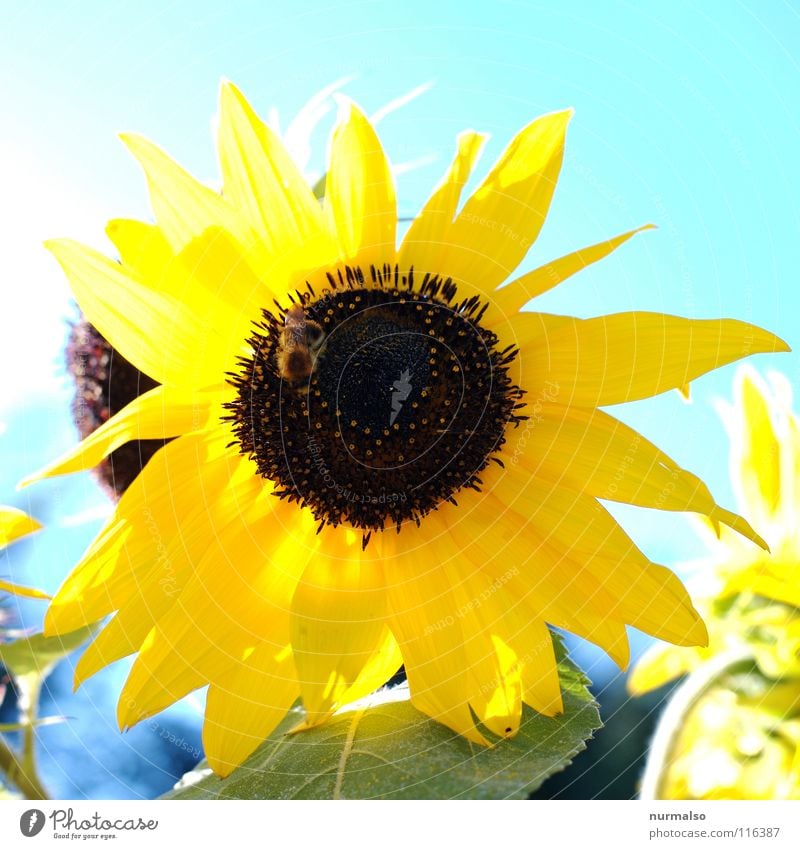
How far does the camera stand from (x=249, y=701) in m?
0.61

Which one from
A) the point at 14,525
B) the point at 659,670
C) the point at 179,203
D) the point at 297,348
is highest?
the point at 179,203

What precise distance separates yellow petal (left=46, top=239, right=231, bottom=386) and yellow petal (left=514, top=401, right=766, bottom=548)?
0.87 feet

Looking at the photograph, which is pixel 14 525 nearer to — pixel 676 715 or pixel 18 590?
pixel 18 590

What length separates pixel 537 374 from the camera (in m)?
0.64

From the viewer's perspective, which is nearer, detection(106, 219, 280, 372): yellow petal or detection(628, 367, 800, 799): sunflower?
detection(106, 219, 280, 372): yellow petal

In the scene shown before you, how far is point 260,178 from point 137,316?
0.45 ft

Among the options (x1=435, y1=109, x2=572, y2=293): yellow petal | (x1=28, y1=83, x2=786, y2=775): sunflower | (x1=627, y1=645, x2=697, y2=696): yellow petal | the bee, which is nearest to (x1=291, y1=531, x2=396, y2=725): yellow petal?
(x1=28, y1=83, x2=786, y2=775): sunflower

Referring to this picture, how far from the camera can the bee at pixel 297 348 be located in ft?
2.02

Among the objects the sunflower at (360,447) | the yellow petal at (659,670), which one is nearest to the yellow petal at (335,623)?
the sunflower at (360,447)

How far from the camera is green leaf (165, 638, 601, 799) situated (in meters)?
0.60

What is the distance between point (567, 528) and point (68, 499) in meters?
0.44

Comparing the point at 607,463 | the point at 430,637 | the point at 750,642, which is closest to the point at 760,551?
the point at 750,642

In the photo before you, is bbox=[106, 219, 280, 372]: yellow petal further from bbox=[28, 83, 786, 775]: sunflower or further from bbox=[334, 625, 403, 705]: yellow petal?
bbox=[334, 625, 403, 705]: yellow petal
